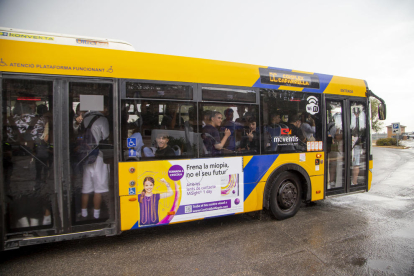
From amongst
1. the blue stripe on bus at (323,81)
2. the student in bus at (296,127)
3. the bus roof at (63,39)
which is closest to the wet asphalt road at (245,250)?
the student in bus at (296,127)

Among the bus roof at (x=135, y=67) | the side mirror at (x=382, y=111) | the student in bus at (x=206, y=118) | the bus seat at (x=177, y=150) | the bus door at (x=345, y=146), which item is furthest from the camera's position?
the side mirror at (x=382, y=111)


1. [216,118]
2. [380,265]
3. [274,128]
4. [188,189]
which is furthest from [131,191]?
[380,265]

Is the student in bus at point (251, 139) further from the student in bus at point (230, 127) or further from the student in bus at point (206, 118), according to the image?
the student in bus at point (206, 118)

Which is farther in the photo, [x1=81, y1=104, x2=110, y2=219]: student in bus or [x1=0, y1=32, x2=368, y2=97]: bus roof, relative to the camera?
[x1=81, y1=104, x2=110, y2=219]: student in bus

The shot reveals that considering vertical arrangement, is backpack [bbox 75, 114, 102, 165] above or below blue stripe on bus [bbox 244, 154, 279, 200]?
above

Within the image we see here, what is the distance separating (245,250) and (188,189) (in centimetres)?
131

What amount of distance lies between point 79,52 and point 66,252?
10.0 ft

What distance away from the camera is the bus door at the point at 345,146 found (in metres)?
5.46

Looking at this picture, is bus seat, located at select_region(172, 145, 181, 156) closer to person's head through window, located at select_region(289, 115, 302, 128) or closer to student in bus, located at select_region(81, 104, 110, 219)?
student in bus, located at select_region(81, 104, 110, 219)

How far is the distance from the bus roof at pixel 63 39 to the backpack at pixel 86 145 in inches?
45.9

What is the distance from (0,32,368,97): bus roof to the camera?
3.29m

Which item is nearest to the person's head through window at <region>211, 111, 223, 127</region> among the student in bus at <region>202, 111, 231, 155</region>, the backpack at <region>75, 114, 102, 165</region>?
the student in bus at <region>202, 111, 231, 155</region>

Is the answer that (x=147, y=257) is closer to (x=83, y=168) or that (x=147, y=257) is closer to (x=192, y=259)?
(x=192, y=259)

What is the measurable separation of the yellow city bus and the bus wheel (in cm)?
3
